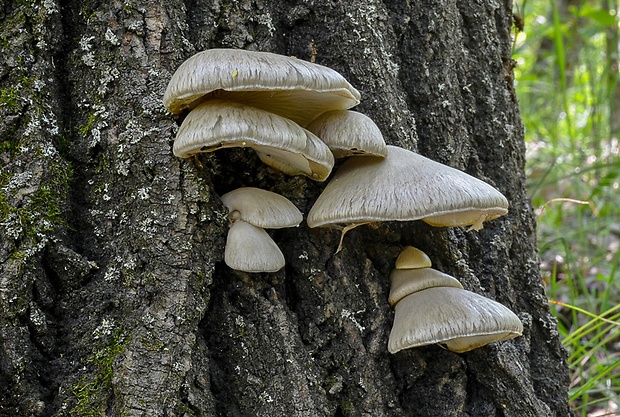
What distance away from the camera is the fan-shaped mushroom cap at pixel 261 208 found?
5.91 feet

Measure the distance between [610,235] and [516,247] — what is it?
12.7ft

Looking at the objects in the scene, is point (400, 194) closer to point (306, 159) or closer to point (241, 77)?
point (306, 159)

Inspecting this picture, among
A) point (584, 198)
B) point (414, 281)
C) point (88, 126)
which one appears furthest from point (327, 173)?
point (584, 198)

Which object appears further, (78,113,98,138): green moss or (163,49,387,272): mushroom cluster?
(78,113,98,138): green moss

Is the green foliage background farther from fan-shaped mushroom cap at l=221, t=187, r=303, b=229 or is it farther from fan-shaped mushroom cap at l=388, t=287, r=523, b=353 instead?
fan-shaped mushroom cap at l=221, t=187, r=303, b=229

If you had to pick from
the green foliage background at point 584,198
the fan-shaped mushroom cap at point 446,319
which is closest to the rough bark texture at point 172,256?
the fan-shaped mushroom cap at point 446,319

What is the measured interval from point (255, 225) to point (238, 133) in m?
0.35

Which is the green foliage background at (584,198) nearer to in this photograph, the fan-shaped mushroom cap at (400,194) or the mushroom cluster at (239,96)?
the fan-shaped mushroom cap at (400,194)

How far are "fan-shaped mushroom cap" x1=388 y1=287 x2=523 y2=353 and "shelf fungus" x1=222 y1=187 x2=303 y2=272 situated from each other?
47cm

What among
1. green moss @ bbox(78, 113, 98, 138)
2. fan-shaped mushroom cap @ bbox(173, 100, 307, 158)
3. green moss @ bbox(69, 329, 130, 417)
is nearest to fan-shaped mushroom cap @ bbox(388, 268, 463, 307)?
fan-shaped mushroom cap @ bbox(173, 100, 307, 158)

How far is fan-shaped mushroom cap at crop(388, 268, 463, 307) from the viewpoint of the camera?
1.98m

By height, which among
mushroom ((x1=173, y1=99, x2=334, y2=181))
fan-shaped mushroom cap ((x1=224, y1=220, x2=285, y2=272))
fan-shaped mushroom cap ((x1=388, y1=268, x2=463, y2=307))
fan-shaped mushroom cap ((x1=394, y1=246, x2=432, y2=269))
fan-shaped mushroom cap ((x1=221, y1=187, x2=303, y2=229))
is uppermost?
mushroom ((x1=173, y1=99, x2=334, y2=181))

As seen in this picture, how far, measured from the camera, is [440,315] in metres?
1.84

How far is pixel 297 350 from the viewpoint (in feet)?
6.03
